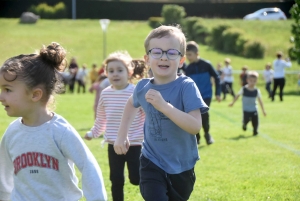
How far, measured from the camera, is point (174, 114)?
495 cm

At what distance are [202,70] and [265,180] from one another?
467 centimetres

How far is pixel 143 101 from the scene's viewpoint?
216 inches

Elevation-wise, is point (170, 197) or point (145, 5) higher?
point (170, 197)

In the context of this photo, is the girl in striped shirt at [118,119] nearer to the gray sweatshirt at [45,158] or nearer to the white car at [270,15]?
the gray sweatshirt at [45,158]

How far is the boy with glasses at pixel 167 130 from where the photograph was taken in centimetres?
526

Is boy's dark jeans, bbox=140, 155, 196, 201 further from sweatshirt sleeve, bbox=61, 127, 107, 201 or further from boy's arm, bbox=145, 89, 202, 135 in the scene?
sweatshirt sleeve, bbox=61, 127, 107, 201

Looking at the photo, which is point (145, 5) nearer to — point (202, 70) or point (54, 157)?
point (202, 70)

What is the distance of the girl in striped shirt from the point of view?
7.30m

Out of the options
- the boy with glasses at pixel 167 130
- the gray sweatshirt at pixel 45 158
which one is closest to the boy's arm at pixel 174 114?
the boy with glasses at pixel 167 130

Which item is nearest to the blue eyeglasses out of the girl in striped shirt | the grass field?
the grass field

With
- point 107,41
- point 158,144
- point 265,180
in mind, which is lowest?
point 107,41

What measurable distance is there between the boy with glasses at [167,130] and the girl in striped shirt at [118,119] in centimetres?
185

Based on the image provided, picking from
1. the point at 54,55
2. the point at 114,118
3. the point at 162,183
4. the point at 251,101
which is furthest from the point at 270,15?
the point at 54,55

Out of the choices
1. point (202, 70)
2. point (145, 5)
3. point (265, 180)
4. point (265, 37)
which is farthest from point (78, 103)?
point (145, 5)
